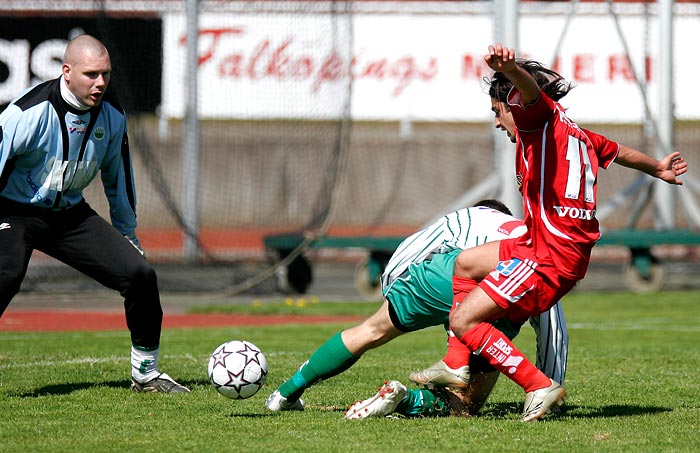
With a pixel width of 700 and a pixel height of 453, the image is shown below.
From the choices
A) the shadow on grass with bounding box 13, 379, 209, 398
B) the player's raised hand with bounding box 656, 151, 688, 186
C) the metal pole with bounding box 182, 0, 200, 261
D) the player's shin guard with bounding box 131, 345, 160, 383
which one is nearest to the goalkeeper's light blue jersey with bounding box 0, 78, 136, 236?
the player's shin guard with bounding box 131, 345, 160, 383

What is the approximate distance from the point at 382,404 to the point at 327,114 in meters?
11.8

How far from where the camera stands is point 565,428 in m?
5.98

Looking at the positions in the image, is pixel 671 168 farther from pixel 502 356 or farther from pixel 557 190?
pixel 502 356

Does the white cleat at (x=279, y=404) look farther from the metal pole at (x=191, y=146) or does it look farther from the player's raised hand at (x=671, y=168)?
the metal pole at (x=191, y=146)

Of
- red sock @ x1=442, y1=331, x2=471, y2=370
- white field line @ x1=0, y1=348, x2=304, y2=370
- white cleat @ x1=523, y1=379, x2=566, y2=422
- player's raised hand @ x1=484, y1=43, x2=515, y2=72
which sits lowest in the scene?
white field line @ x1=0, y1=348, x2=304, y2=370

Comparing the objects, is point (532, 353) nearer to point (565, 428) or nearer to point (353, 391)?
point (353, 391)

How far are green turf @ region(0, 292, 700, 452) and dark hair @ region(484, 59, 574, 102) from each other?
5.82 ft

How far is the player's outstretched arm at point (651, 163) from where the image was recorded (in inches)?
255

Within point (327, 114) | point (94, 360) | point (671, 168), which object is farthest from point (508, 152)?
point (671, 168)

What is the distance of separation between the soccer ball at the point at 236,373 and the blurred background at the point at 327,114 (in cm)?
821

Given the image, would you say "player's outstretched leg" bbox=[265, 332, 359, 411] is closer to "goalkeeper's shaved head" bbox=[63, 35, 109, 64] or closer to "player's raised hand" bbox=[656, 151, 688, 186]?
"player's raised hand" bbox=[656, 151, 688, 186]

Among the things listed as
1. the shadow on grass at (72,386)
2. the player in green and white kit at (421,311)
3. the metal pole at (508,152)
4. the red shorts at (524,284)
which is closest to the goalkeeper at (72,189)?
the shadow on grass at (72,386)

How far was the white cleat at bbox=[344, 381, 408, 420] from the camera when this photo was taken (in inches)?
245

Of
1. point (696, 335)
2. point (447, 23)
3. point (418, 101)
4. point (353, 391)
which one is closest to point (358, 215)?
point (418, 101)
